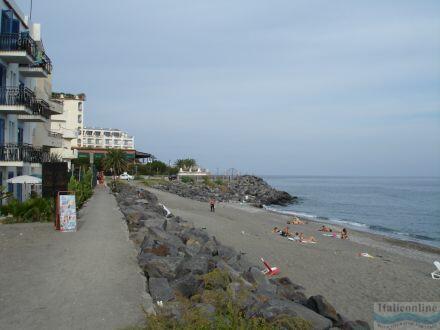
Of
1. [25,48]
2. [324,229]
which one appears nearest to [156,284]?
[25,48]

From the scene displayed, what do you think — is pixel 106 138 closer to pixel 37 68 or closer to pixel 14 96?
pixel 37 68

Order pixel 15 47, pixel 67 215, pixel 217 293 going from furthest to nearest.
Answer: pixel 15 47 < pixel 67 215 < pixel 217 293

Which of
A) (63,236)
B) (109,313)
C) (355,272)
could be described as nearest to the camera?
(109,313)

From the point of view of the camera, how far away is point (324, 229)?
32.5 metres

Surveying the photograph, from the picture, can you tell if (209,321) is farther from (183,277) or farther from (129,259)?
(129,259)

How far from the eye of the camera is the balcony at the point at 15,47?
23123 millimetres

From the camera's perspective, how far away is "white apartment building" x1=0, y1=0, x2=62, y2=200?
23297 millimetres

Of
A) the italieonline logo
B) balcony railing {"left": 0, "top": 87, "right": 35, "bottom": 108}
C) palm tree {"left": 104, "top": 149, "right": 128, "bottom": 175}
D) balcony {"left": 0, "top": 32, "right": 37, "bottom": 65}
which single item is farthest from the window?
palm tree {"left": 104, "top": 149, "right": 128, "bottom": 175}

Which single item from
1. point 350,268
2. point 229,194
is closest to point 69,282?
point 350,268

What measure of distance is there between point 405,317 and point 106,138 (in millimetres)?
125737

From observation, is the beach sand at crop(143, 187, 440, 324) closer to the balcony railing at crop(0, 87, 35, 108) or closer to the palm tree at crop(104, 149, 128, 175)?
the balcony railing at crop(0, 87, 35, 108)

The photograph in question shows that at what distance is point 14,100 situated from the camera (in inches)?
934

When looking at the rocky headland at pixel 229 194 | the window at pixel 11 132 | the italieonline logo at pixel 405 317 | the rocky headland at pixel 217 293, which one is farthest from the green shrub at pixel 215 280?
the rocky headland at pixel 229 194

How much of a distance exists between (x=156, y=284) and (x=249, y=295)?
1.77m
